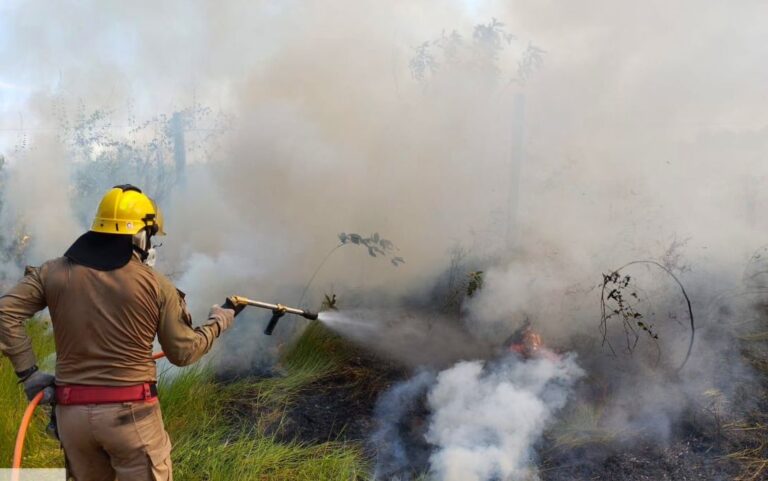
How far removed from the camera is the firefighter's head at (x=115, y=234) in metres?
2.28

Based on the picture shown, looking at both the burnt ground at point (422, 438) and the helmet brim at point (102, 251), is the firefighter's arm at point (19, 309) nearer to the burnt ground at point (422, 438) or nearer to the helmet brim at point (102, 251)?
the helmet brim at point (102, 251)

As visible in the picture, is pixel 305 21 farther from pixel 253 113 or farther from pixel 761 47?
pixel 761 47

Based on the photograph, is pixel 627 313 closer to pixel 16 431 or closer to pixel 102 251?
pixel 102 251

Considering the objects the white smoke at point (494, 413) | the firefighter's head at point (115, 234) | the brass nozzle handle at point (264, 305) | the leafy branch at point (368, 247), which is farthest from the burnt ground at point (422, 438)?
the firefighter's head at point (115, 234)

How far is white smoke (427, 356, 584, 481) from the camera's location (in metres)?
3.37

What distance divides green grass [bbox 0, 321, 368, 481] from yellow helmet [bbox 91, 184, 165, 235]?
1.53m

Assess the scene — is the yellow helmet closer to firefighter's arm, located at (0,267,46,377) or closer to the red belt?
firefighter's arm, located at (0,267,46,377)

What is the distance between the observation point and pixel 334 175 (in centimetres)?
608

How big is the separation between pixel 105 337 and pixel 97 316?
0.09 m

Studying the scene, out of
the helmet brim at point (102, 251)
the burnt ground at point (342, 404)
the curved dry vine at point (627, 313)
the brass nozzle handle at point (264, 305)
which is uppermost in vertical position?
the helmet brim at point (102, 251)

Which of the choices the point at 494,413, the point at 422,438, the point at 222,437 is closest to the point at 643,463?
the point at 494,413

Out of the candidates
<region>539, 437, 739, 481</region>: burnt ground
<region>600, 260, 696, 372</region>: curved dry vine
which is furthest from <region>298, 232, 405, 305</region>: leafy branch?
<region>539, 437, 739, 481</region>: burnt ground

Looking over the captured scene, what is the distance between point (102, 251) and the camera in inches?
Answer: 90.5

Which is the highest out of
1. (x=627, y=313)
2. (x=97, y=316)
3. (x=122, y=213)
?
(x=122, y=213)
